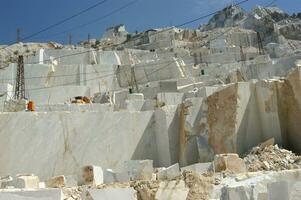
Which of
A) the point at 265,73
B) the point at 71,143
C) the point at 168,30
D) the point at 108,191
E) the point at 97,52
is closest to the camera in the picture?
the point at 108,191

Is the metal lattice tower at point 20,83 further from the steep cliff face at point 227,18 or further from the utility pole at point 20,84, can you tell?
the steep cliff face at point 227,18

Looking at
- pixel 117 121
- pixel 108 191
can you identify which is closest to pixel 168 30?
pixel 117 121

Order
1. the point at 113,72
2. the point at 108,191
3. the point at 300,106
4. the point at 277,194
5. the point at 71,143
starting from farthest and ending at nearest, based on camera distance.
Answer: the point at 113,72, the point at 71,143, the point at 300,106, the point at 108,191, the point at 277,194

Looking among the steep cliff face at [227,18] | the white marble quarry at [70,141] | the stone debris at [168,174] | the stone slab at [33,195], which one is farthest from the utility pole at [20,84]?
the steep cliff face at [227,18]

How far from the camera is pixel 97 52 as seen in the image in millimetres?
37500

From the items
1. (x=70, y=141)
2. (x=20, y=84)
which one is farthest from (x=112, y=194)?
(x=20, y=84)

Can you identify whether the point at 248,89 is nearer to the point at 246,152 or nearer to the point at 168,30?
the point at 246,152

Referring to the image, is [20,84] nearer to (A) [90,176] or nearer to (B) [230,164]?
(A) [90,176]

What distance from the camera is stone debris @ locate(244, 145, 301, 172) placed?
35.9 ft

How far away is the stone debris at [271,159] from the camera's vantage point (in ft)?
35.9

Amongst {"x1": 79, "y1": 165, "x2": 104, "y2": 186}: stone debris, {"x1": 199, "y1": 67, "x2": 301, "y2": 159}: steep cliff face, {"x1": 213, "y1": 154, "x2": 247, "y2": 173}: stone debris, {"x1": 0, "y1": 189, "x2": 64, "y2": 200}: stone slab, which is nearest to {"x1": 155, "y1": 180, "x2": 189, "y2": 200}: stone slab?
{"x1": 213, "y1": 154, "x2": 247, "y2": 173}: stone debris

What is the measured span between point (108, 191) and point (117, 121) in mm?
6098

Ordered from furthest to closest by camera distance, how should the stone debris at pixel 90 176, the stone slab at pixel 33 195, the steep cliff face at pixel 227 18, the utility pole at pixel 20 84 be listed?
the steep cliff face at pixel 227 18 < the utility pole at pixel 20 84 < the stone debris at pixel 90 176 < the stone slab at pixel 33 195

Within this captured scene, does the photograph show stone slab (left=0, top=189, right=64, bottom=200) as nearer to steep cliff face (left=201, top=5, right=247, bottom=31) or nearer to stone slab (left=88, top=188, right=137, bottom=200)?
stone slab (left=88, top=188, right=137, bottom=200)
